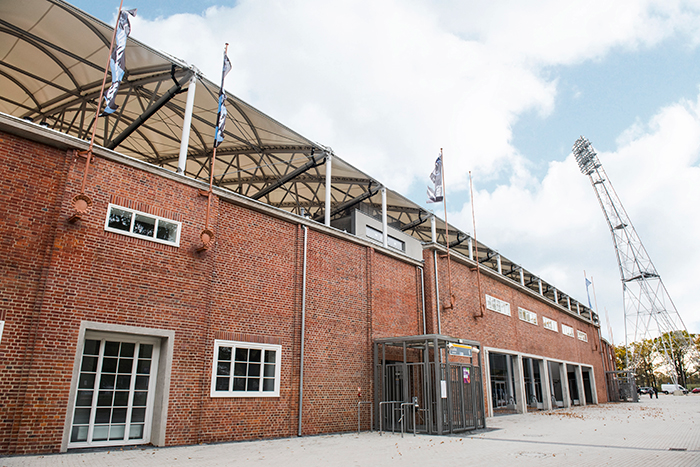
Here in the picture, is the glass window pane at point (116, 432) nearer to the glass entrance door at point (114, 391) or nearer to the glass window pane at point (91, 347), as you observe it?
the glass entrance door at point (114, 391)

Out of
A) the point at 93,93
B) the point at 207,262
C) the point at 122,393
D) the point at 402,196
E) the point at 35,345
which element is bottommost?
the point at 122,393

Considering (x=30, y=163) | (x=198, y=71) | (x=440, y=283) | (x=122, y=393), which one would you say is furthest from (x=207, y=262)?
(x=440, y=283)

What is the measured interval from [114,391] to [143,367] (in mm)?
796

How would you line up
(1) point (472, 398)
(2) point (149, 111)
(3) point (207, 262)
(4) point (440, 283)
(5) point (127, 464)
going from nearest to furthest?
(5) point (127, 464), (3) point (207, 262), (2) point (149, 111), (1) point (472, 398), (4) point (440, 283)

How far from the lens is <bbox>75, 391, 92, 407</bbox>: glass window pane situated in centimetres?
985

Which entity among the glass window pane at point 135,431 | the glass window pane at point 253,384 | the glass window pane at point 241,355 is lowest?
the glass window pane at point 135,431

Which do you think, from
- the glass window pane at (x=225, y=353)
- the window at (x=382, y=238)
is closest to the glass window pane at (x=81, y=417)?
the glass window pane at (x=225, y=353)

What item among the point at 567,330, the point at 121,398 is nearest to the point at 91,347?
the point at 121,398

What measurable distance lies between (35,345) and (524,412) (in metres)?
24.6

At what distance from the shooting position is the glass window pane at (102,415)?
1007cm

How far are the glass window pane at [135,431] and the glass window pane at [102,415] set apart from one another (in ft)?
1.96

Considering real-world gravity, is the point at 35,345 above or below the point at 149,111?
below

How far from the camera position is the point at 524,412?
25.9 metres

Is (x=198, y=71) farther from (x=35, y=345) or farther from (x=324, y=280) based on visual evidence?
(x=35, y=345)
